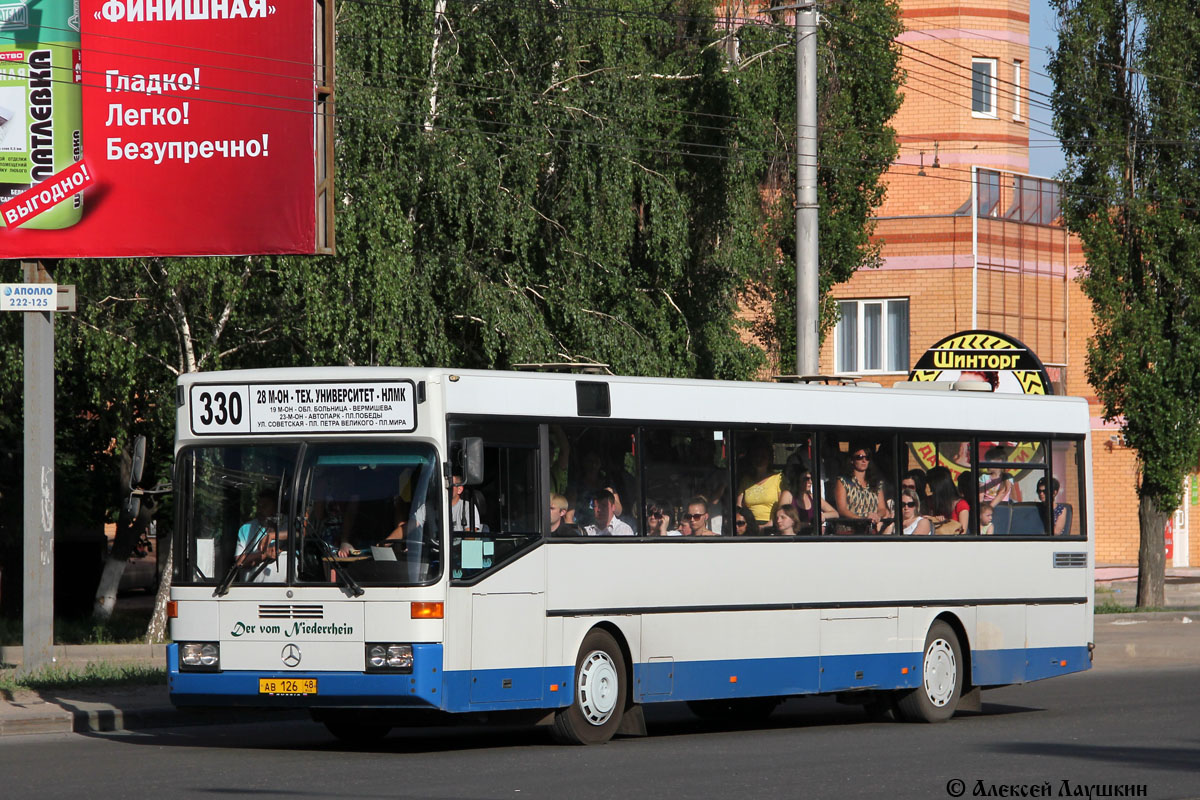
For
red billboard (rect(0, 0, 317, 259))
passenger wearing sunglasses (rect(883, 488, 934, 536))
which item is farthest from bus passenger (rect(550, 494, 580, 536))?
red billboard (rect(0, 0, 317, 259))

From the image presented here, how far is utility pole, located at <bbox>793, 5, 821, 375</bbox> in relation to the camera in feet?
69.9

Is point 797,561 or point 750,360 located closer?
point 797,561

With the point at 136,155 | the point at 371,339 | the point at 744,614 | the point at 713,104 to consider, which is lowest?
the point at 744,614

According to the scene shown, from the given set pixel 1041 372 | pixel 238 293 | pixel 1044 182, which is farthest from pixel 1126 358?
Result: pixel 238 293

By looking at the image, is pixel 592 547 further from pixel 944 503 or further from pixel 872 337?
pixel 872 337

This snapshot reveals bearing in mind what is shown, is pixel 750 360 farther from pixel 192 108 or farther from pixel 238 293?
pixel 192 108

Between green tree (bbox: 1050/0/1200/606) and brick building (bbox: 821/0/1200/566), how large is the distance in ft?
22.4

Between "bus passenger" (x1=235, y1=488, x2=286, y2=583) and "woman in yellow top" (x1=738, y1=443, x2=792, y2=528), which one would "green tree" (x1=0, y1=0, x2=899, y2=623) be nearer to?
"woman in yellow top" (x1=738, y1=443, x2=792, y2=528)

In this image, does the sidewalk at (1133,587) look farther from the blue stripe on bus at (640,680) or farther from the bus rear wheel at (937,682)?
the bus rear wheel at (937,682)

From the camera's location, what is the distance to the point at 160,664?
19.5m

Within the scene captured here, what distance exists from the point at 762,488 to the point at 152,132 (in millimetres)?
7311

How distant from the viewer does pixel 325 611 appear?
12859 mm

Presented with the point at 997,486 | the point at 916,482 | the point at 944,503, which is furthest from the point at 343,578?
the point at 997,486

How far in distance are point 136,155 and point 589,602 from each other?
7.47 m
